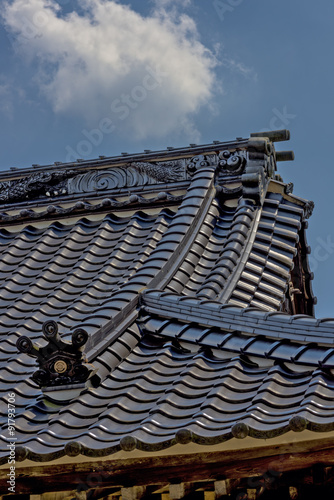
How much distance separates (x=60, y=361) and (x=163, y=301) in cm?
126

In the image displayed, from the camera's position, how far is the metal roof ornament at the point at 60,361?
6.14 m

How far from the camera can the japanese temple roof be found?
5.47 m

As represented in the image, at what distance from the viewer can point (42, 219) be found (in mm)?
10289

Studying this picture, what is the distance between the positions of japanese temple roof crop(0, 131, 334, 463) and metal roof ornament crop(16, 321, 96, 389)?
0.03 metres

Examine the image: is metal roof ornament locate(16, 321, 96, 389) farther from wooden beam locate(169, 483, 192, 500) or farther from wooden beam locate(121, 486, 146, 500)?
wooden beam locate(169, 483, 192, 500)

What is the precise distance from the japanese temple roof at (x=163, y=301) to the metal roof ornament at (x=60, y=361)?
3 centimetres

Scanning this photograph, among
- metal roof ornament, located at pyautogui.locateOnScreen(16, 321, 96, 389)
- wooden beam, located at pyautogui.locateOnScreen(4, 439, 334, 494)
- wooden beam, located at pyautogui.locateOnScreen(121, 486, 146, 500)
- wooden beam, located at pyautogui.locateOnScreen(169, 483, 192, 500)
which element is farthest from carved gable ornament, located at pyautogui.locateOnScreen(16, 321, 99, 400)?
wooden beam, located at pyautogui.locateOnScreen(169, 483, 192, 500)

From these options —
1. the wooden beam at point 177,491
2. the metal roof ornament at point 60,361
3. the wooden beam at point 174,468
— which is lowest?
the wooden beam at point 177,491

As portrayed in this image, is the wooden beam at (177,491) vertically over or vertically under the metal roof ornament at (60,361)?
under

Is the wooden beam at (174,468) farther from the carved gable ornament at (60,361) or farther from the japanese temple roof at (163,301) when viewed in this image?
the carved gable ornament at (60,361)

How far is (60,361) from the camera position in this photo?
20.4 feet

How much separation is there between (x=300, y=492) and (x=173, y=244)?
3.74 m

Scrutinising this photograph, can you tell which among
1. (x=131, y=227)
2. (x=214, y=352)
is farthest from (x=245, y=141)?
(x=214, y=352)

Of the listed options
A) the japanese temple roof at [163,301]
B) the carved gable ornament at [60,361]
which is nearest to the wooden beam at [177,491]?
the japanese temple roof at [163,301]
